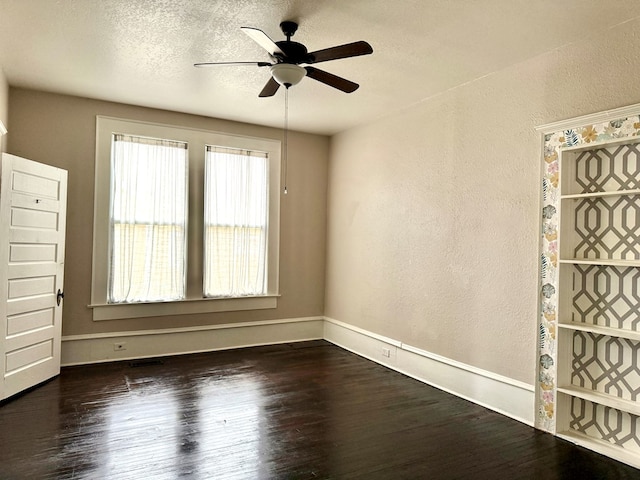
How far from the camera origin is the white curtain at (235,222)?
212 inches

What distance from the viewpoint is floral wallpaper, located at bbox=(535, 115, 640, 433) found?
3.19 meters

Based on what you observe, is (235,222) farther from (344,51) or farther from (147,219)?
(344,51)

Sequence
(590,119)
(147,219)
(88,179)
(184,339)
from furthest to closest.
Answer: (184,339)
(147,219)
(88,179)
(590,119)

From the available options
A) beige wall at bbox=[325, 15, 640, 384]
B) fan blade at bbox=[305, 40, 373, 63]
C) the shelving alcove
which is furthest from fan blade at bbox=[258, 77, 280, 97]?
the shelving alcove

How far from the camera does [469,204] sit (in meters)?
3.98

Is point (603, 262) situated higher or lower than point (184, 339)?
higher

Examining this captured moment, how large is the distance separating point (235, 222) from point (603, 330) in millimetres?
4158

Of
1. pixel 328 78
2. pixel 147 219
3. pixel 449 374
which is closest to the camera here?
pixel 328 78

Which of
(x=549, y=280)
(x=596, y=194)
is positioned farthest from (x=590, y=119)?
(x=549, y=280)

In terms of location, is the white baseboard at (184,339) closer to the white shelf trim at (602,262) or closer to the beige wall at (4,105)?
the beige wall at (4,105)

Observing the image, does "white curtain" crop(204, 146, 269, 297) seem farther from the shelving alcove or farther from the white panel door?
the shelving alcove

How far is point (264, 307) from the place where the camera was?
5.79 meters

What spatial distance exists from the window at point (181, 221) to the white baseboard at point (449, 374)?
1.41 m

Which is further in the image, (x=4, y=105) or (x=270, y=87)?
(x=4, y=105)
